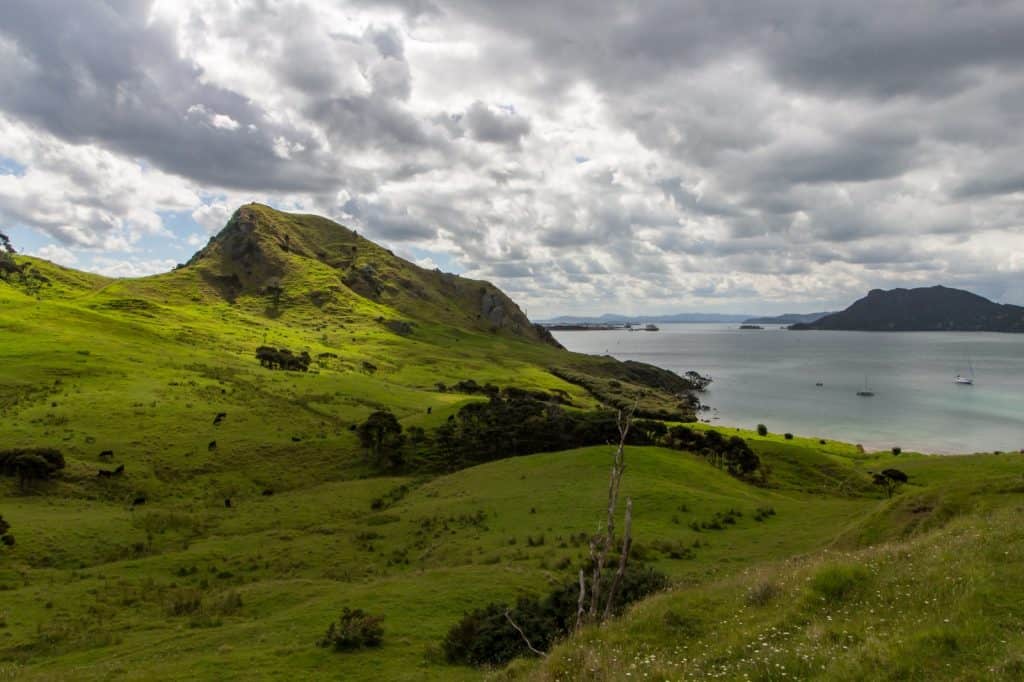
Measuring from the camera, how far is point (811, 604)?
40.1 feet

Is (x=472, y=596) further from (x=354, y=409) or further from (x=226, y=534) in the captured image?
(x=354, y=409)

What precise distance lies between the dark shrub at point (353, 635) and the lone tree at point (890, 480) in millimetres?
57419

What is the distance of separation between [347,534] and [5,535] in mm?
20831

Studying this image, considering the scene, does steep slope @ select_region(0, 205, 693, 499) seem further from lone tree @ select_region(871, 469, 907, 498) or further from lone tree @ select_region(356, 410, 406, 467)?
lone tree @ select_region(871, 469, 907, 498)

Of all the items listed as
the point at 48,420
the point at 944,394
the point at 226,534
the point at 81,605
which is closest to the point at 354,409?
the point at 48,420

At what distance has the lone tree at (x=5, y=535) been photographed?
117 ft

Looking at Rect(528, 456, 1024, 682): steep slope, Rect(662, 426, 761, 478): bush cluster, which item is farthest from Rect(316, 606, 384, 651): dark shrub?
Rect(662, 426, 761, 478): bush cluster

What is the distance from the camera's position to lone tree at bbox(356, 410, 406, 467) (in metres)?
69.6

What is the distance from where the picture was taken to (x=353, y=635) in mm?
17312

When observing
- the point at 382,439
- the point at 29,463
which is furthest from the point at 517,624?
the point at 382,439

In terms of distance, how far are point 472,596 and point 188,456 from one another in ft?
164

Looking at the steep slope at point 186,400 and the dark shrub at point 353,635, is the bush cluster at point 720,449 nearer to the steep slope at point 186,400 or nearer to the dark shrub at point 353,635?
the steep slope at point 186,400

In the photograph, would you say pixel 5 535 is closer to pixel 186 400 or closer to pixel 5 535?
pixel 5 535

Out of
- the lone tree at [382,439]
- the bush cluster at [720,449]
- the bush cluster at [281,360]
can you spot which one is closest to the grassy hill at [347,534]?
the lone tree at [382,439]
